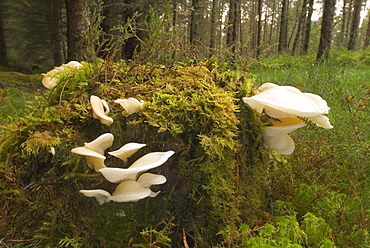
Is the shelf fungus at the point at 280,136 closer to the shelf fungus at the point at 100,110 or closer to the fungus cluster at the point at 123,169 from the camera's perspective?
the fungus cluster at the point at 123,169

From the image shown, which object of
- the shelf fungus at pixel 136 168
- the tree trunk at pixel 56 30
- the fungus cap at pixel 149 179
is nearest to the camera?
the shelf fungus at pixel 136 168

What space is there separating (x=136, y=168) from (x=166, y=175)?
1.72ft

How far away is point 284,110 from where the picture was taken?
6.14 feet

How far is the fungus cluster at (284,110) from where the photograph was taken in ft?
6.10

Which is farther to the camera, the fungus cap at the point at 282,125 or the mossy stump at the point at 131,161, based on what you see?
the fungus cap at the point at 282,125

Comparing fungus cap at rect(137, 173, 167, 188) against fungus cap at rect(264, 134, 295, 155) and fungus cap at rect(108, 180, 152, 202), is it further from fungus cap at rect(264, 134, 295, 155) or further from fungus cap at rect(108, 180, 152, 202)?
fungus cap at rect(264, 134, 295, 155)

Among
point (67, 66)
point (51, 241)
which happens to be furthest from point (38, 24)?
point (51, 241)

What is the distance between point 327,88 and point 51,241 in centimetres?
363

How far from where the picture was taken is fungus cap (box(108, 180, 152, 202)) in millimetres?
1603

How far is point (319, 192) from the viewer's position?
254cm

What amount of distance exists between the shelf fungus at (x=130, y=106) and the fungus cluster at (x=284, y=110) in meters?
0.82

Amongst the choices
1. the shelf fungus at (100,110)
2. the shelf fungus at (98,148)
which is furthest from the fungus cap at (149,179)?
the shelf fungus at (100,110)

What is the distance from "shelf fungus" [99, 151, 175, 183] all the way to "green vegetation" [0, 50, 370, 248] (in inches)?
11.3

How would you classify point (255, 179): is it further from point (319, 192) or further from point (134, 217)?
point (134, 217)
